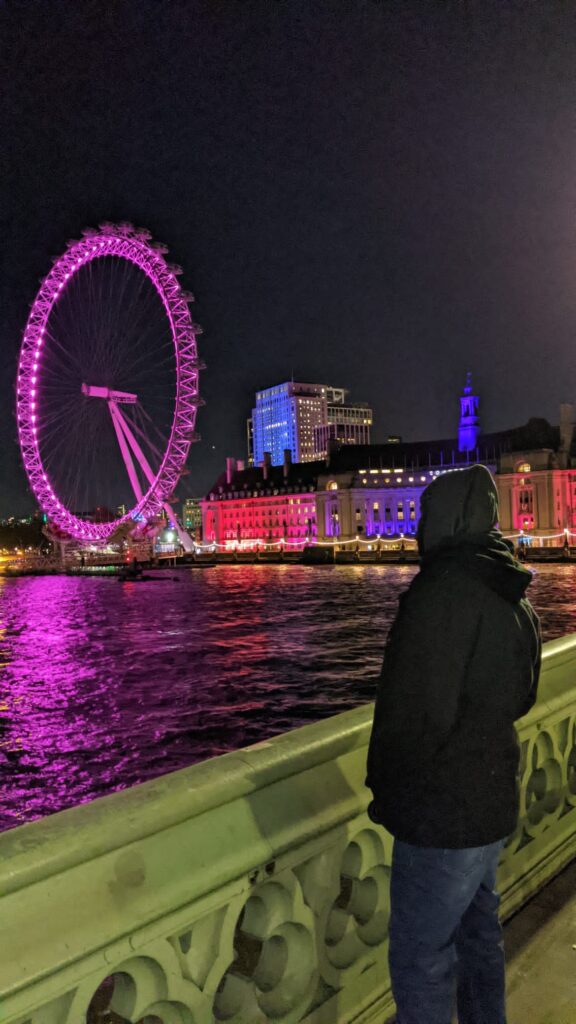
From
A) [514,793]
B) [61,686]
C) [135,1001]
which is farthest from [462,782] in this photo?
[61,686]

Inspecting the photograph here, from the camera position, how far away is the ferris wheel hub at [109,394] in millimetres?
63031

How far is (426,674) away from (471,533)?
0.51 metres

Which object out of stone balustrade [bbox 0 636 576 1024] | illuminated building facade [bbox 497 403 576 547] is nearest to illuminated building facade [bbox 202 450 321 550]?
illuminated building facade [bbox 497 403 576 547]

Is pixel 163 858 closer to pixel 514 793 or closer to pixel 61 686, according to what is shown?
pixel 514 793

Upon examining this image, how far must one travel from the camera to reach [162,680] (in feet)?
65.9

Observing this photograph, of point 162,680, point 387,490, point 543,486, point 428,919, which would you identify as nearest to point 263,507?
point 387,490

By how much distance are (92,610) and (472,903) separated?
134 ft

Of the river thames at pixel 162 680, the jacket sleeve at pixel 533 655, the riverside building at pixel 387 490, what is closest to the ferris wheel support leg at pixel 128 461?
the river thames at pixel 162 680

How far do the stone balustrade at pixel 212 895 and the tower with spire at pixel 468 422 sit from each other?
149 metres

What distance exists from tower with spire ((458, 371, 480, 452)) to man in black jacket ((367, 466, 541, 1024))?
490 feet

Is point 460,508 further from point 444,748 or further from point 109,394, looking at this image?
point 109,394

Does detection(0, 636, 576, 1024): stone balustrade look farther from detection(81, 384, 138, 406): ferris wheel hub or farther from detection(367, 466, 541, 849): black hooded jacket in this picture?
detection(81, 384, 138, 406): ferris wheel hub

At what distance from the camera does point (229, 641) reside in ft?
88.7

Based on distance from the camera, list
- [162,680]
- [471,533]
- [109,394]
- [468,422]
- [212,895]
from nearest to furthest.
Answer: [212,895] → [471,533] → [162,680] → [109,394] → [468,422]
